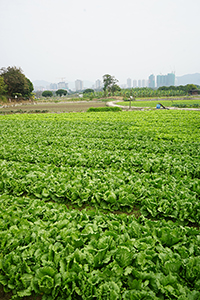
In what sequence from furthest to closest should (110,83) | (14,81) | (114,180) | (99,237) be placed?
(110,83), (14,81), (114,180), (99,237)

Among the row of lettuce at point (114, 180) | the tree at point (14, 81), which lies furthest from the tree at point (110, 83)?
the row of lettuce at point (114, 180)

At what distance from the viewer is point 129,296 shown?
100.0 inches

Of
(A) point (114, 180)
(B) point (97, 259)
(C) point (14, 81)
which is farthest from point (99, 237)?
(C) point (14, 81)

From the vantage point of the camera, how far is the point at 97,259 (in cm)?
297

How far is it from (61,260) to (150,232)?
5.85 ft

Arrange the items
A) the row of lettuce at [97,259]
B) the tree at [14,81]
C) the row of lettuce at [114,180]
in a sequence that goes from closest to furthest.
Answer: the row of lettuce at [97,259] < the row of lettuce at [114,180] < the tree at [14,81]

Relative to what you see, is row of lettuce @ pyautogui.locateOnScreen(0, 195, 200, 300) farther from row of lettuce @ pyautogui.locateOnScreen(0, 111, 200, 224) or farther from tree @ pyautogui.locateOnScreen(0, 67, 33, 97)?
tree @ pyautogui.locateOnScreen(0, 67, 33, 97)

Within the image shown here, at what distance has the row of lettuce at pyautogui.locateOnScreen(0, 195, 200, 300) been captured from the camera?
8.72ft

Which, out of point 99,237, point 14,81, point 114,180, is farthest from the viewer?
point 14,81

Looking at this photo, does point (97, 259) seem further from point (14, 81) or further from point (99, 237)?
point (14, 81)

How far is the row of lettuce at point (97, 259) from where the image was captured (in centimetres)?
266

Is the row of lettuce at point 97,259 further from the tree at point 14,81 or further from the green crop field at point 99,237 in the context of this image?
the tree at point 14,81

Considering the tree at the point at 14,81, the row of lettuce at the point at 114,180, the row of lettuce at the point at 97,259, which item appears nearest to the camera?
the row of lettuce at the point at 97,259

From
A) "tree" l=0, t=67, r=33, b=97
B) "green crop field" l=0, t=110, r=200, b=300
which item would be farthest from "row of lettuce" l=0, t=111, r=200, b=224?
"tree" l=0, t=67, r=33, b=97
